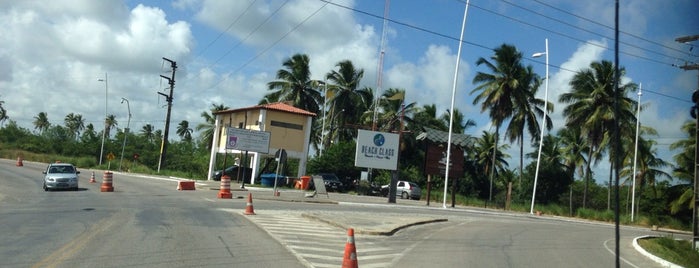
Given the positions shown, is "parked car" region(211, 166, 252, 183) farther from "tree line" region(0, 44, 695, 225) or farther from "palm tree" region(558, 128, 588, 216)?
"palm tree" region(558, 128, 588, 216)

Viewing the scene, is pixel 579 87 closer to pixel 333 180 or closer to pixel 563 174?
pixel 563 174

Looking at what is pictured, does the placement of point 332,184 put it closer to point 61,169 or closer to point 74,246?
point 61,169

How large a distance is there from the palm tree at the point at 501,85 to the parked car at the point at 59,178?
3343 cm

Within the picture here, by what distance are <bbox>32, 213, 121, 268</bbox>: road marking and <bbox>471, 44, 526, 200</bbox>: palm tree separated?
132ft

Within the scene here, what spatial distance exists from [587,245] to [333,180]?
30.2m

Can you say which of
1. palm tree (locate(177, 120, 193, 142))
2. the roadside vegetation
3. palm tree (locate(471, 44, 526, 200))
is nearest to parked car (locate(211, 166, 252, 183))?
the roadside vegetation

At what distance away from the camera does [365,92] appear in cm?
5975

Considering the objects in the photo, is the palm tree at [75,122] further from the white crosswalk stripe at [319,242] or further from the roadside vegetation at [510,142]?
the white crosswalk stripe at [319,242]

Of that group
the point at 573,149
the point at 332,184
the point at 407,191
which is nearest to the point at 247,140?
the point at 332,184

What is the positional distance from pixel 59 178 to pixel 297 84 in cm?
3288

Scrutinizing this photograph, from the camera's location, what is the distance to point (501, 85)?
49.3 metres

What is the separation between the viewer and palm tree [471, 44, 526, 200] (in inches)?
1949

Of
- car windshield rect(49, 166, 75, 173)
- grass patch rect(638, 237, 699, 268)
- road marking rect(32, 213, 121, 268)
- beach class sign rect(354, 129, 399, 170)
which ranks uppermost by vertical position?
beach class sign rect(354, 129, 399, 170)

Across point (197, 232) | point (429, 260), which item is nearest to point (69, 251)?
point (197, 232)
